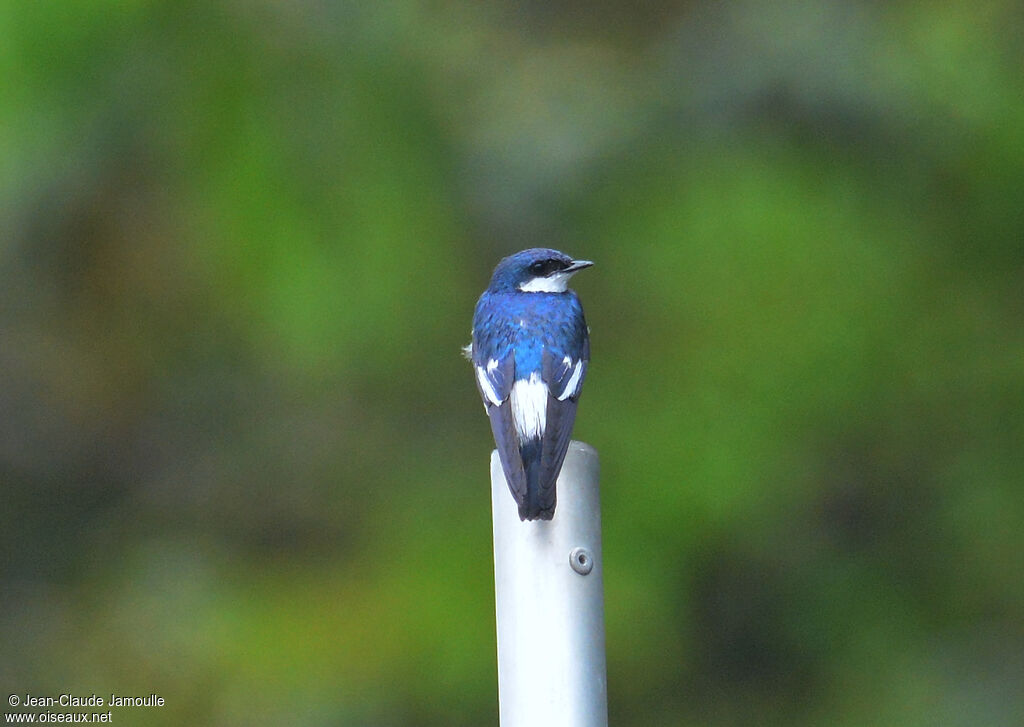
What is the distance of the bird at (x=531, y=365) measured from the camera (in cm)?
322

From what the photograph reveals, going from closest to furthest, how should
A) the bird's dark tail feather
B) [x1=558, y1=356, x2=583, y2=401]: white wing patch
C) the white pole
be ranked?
the white pole → the bird's dark tail feather → [x1=558, y1=356, x2=583, y2=401]: white wing patch

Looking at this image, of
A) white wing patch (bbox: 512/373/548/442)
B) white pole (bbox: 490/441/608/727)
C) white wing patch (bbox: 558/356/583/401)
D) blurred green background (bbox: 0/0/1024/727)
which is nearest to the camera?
white pole (bbox: 490/441/608/727)

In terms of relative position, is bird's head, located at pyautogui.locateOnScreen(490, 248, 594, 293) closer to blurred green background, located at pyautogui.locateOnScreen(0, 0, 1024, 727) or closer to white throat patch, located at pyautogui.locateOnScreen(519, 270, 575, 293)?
white throat patch, located at pyautogui.locateOnScreen(519, 270, 575, 293)

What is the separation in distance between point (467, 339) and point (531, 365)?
174 cm

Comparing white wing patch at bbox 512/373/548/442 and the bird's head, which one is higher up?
Result: the bird's head

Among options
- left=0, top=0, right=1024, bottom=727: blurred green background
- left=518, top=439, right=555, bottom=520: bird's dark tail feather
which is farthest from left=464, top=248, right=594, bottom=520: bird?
left=0, top=0, right=1024, bottom=727: blurred green background

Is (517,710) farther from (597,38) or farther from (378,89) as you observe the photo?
(597,38)

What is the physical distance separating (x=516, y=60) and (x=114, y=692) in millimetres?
2398

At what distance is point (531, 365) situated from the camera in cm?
401

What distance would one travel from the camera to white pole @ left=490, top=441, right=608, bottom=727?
2990 millimetres

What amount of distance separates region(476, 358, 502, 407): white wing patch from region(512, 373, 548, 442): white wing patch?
4cm

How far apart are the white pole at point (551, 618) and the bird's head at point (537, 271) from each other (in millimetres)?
1528

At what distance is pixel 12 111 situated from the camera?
5234mm

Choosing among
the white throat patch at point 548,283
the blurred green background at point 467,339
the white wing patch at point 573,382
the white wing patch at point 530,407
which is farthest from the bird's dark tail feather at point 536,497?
the blurred green background at point 467,339
